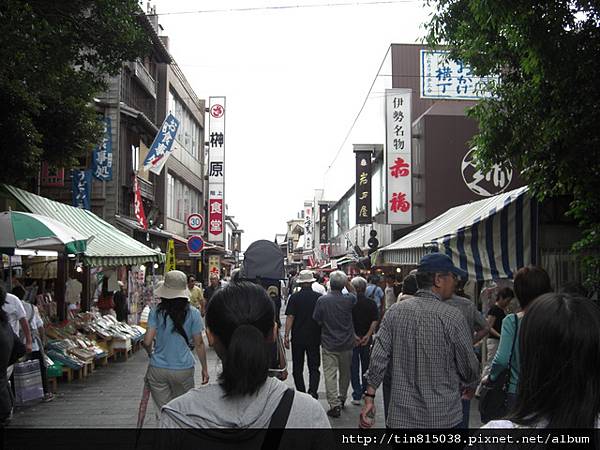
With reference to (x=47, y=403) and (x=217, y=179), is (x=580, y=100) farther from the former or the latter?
(x=217, y=179)

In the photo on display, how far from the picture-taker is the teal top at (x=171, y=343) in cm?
579

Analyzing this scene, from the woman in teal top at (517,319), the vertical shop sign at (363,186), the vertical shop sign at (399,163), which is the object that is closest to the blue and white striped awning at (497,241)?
the woman in teal top at (517,319)

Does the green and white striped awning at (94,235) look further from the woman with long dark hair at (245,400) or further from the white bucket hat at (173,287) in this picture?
the woman with long dark hair at (245,400)

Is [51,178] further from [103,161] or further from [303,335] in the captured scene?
[303,335]

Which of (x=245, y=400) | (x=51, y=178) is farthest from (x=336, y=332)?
(x=51, y=178)

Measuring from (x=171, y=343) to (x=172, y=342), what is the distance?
0.05 ft

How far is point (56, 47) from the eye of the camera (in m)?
9.45

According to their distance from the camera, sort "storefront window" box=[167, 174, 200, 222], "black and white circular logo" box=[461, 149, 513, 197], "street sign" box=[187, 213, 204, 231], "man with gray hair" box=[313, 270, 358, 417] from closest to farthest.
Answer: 1. "man with gray hair" box=[313, 270, 358, 417]
2. "black and white circular logo" box=[461, 149, 513, 197]
3. "street sign" box=[187, 213, 204, 231]
4. "storefront window" box=[167, 174, 200, 222]

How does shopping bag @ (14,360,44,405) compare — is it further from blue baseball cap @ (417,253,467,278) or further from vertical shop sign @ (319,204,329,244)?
vertical shop sign @ (319,204,329,244)

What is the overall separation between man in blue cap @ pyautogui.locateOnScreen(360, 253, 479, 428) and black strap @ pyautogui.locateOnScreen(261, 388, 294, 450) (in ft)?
7.78

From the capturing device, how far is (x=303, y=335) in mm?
8609

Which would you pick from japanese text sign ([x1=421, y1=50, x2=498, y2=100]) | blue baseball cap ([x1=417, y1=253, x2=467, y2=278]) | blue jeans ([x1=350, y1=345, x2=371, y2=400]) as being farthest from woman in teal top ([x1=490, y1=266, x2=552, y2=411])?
japanese text sign ([x1=421, y1=50, x2=498, y2=100])

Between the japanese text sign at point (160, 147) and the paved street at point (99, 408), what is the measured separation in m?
9.27

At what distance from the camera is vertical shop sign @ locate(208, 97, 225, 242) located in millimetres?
30141
